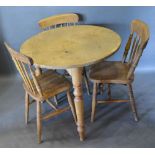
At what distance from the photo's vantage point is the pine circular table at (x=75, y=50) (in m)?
1.90

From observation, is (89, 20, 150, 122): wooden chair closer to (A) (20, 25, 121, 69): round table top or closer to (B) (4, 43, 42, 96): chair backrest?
(A) (20, 25, 121, 69): round table top

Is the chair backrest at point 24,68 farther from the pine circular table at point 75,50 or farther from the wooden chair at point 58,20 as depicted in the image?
the wooden chair at point 58,20

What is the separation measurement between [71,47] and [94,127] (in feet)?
2.47

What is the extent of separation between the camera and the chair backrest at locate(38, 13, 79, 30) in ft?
8.70

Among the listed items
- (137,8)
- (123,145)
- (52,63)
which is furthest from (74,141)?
(137,8)

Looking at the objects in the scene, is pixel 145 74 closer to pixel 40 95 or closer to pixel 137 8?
pixel 137 8

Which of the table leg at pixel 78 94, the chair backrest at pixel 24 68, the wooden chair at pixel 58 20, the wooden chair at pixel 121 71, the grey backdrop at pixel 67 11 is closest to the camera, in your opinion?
the chair backrest at pixel 24 68

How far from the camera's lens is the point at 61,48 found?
2.12 meters

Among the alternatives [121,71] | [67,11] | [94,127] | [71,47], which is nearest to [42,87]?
[71,47]

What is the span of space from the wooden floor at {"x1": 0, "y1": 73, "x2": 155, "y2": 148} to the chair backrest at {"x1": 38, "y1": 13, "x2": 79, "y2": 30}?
81 cm

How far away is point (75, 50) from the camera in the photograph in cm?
207

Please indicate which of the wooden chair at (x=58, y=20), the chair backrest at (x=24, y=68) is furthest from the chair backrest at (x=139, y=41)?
the chair backrest at (x=24, y=68)

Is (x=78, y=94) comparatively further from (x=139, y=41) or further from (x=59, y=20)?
(x=59, y=20)

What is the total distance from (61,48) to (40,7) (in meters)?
0.90
